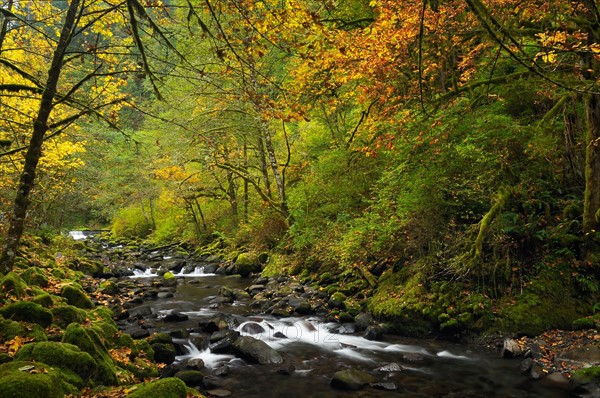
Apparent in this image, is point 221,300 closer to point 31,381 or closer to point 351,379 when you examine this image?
point 351,379

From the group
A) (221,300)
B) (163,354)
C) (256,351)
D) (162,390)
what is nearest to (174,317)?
(221,300)

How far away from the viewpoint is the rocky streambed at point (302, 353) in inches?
258

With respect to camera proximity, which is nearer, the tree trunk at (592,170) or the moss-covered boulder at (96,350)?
the moss-covered boulder at (96,350)

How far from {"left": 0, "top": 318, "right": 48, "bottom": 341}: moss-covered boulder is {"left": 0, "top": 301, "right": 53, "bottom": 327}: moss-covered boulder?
→ 0.65 ft

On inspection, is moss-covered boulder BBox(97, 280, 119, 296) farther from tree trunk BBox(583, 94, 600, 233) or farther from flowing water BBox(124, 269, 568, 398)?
tree trunk BBox(583, 94, 600, 233)

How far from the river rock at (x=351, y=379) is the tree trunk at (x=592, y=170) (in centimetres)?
510

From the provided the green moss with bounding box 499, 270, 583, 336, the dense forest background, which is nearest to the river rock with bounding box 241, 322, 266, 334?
the dense forest background

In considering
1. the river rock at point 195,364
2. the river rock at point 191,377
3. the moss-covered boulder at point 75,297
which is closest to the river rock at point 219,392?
the river rock at point 191,377

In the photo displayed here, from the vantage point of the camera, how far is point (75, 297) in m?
8.24

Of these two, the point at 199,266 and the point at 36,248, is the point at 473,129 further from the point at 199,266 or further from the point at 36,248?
the point at 199,266

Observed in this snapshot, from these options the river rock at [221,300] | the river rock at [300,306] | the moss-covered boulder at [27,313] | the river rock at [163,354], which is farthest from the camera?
the river rock at [221,300]

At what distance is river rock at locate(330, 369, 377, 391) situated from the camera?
21.5ft

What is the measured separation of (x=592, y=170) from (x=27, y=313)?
32.4 feet

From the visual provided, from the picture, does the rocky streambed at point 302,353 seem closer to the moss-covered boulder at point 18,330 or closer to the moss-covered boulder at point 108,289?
the moss-covered boulder at point 108,289
